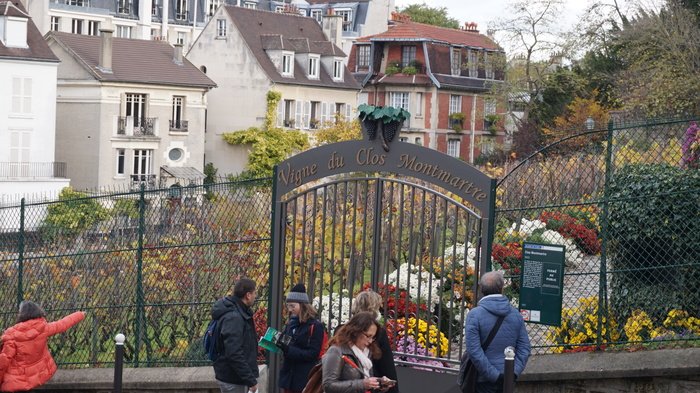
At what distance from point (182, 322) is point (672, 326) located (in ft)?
17.9

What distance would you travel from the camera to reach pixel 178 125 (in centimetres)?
5544

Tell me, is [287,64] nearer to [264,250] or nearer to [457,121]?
[457,121]

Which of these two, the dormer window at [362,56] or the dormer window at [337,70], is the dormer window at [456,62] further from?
the dormer window at [337,70]

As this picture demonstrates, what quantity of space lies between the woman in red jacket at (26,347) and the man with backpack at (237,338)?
2.05m

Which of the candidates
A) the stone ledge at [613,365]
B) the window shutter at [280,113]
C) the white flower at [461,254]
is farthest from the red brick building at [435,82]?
the stone ledge at [613,365]

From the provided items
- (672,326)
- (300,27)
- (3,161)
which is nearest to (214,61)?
(300,27)

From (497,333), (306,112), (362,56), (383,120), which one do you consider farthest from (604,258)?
(362,56)

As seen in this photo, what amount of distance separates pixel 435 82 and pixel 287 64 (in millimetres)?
9964

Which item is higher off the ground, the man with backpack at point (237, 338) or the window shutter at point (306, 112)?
the window shutter at point (306, 112)

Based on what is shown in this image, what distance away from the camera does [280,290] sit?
12516mm

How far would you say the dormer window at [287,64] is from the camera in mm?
60031

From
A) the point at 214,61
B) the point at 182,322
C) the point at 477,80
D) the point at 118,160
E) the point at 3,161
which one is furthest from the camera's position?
the point at 477,80

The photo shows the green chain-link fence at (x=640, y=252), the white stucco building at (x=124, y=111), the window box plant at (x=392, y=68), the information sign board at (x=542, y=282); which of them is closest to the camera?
the information sign board at (x=542, y=282)

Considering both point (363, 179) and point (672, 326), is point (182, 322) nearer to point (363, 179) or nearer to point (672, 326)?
point (363, 179)
